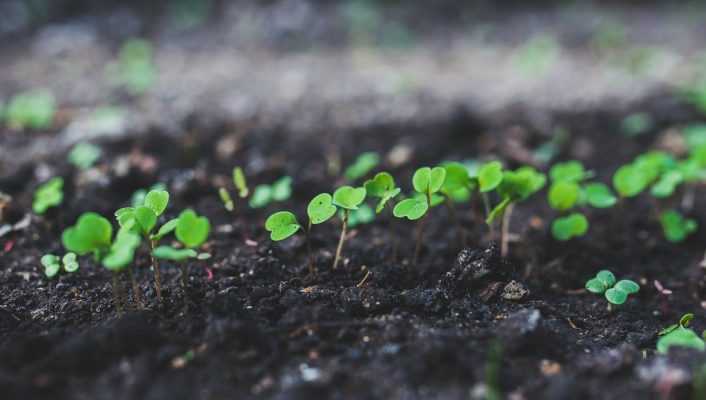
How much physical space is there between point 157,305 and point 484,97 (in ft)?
7.56

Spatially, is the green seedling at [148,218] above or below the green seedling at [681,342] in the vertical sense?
above

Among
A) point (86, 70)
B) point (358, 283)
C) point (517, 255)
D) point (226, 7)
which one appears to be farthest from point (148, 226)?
point (226, 7)

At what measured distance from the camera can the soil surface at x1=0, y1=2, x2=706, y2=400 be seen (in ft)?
3.83

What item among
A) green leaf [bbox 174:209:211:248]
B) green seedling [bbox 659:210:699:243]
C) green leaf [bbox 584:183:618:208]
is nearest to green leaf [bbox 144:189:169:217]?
green leaf [bbox 174:209:211:248]

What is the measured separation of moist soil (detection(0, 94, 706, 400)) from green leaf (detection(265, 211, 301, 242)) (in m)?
0.15

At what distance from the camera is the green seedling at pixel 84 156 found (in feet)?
7.29

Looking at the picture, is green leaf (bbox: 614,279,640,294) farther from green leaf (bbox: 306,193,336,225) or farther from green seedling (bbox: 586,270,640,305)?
green leaf (bbox: 306,193,336,225)

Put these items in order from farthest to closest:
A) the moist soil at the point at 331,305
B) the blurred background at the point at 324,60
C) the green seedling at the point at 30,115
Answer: the blurred background at the point at 324,60
the green seedling at the point at 30,115
the moist soil at the point at 331,305

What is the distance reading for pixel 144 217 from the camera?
1.32 meters

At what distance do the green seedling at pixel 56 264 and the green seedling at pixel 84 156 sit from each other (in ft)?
2.43

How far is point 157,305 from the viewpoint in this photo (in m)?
1.42

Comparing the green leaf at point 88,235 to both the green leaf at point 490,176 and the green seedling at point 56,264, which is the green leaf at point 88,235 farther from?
the green leaf at point 490,176

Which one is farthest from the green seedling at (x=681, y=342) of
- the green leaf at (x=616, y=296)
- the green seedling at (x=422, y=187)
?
the green seedling at (x=422, y=187)

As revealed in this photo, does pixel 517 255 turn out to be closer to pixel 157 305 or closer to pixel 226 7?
pixel 157 305
